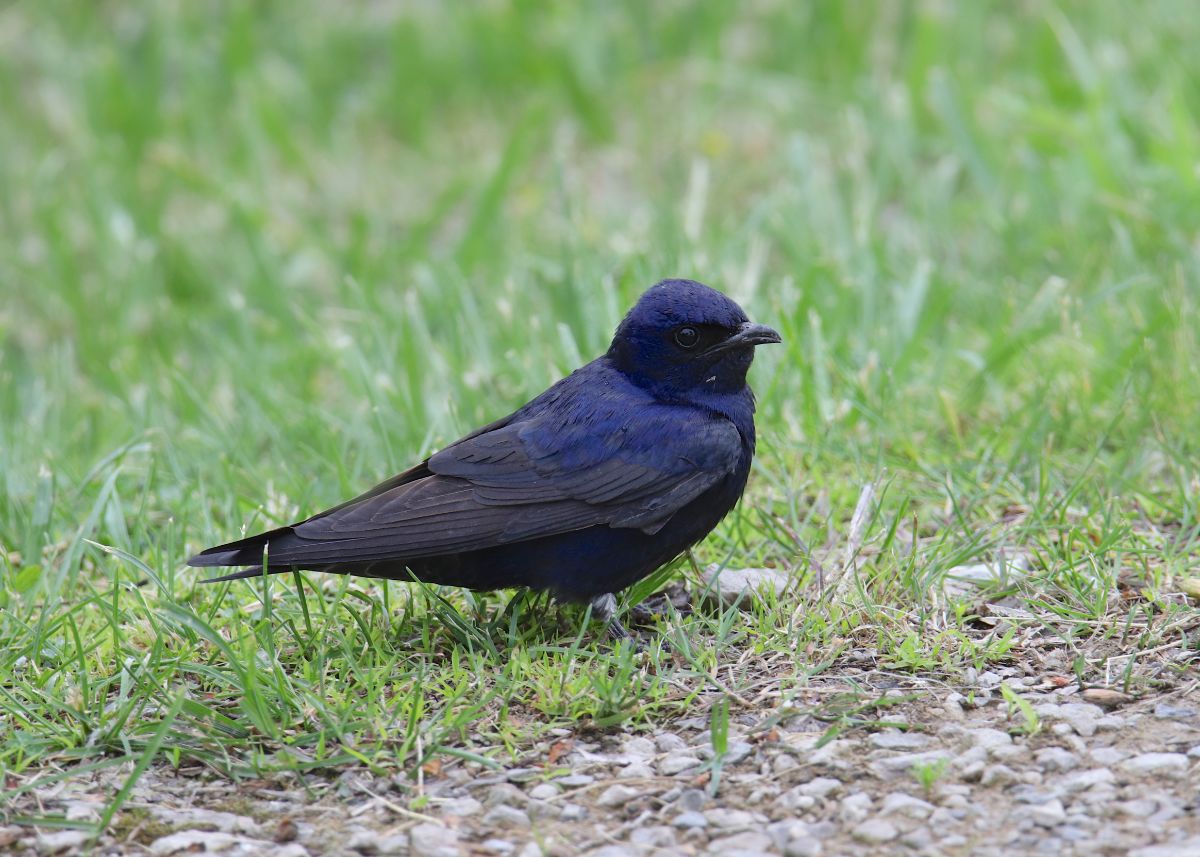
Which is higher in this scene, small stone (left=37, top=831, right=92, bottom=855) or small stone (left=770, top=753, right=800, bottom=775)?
small stone (left=37, top=831, right=92, bottom=855)

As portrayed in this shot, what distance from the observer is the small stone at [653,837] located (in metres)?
2.82

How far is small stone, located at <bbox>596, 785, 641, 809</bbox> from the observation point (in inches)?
117

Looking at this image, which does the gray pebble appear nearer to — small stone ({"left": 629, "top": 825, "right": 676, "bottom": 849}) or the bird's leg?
small stone ({"left": 629, "top": 825, "right": 676, "bottom": 849})

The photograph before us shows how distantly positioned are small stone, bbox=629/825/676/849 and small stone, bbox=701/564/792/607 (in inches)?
36.2

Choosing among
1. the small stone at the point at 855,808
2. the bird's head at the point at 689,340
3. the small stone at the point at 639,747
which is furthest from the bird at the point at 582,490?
the small stone at the point at 855,808

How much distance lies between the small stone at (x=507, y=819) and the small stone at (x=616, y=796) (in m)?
0.16

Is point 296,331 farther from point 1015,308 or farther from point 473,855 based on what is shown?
point 473,855

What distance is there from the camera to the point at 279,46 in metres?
8.46

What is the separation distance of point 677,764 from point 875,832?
471mm

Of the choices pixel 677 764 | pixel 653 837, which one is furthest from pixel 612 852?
pixel 677 764

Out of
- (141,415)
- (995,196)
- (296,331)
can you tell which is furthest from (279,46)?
(995,196)

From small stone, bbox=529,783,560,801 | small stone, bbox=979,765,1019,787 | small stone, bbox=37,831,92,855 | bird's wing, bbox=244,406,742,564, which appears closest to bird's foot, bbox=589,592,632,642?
bird's wing, bbox=244,406,742,564

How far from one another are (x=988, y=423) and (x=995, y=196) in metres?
1.90

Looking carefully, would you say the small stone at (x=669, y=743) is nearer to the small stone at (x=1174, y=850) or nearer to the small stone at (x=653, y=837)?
the small stone at (x=653, y=837)
